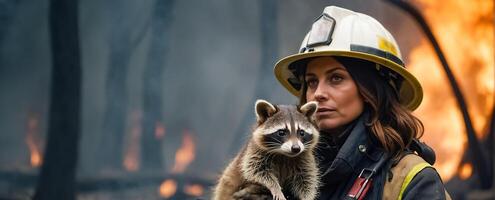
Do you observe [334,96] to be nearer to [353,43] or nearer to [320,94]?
[320,94]

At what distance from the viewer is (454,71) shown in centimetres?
777

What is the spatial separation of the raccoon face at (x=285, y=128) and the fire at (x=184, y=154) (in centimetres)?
243

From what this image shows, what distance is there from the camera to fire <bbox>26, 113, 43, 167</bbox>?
4.58 meters

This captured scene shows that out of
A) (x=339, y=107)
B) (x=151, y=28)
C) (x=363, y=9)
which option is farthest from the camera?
(x=363, y=9)

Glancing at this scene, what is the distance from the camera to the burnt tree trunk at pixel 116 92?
4949 mm

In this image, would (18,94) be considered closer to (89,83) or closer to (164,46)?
(89,83)

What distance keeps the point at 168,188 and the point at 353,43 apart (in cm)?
281

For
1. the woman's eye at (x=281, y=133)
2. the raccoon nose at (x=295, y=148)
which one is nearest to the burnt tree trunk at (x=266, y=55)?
the woman's eye at (x=281, y=133)

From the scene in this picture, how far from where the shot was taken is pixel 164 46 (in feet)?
17.4

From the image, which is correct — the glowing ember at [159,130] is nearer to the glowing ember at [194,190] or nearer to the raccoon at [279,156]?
the glowing ember at [194,190]

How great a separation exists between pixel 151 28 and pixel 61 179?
1.48m

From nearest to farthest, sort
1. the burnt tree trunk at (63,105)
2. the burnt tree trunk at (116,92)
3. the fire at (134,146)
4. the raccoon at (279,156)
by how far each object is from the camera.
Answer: the raccoon at (279,156)
the burnt tree trunk at (63,105)
the burnt tree trunk at (116,92)
the fire at (134,146)

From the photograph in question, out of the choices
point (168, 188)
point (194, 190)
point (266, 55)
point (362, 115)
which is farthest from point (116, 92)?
point (362, 115)

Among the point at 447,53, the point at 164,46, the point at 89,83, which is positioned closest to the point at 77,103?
the point at 89,83
